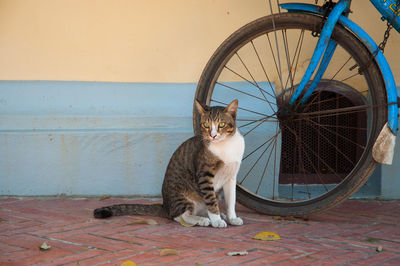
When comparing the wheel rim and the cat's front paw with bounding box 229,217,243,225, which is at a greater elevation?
the wheel rim

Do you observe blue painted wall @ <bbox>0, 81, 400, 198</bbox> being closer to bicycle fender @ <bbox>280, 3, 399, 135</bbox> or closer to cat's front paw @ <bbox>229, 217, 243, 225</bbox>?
cat's front paw @ <bbox>229, 217, 243, 225</bbox>

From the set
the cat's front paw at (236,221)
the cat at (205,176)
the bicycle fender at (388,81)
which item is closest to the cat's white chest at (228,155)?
the cat at (205,176)

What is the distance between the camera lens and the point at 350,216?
144 inches

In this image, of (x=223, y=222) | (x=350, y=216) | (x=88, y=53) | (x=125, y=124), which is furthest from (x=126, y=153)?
(x=350, y=216)

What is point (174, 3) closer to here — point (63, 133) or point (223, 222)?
point (63, 133)

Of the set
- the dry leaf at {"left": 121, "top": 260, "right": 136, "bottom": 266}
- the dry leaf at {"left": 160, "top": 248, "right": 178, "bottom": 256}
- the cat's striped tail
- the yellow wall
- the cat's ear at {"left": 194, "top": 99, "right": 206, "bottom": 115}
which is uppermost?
the yellow wall

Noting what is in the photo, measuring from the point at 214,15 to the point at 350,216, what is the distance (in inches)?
78.7

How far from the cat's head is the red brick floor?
0.61 metres

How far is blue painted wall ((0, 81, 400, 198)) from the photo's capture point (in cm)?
425

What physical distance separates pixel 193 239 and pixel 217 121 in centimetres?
78

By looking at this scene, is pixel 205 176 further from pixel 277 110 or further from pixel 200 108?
pixel 277 110

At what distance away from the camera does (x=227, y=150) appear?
3.32 meters

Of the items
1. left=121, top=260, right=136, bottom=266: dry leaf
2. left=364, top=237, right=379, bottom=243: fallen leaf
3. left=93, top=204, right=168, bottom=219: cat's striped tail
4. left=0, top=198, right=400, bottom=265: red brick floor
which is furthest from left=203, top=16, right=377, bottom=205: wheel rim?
left=121, top=260, right=136, bottom=266: dry leaf

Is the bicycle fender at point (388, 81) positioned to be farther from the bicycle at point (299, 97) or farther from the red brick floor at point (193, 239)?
the red brick floor at point (193, 239)
